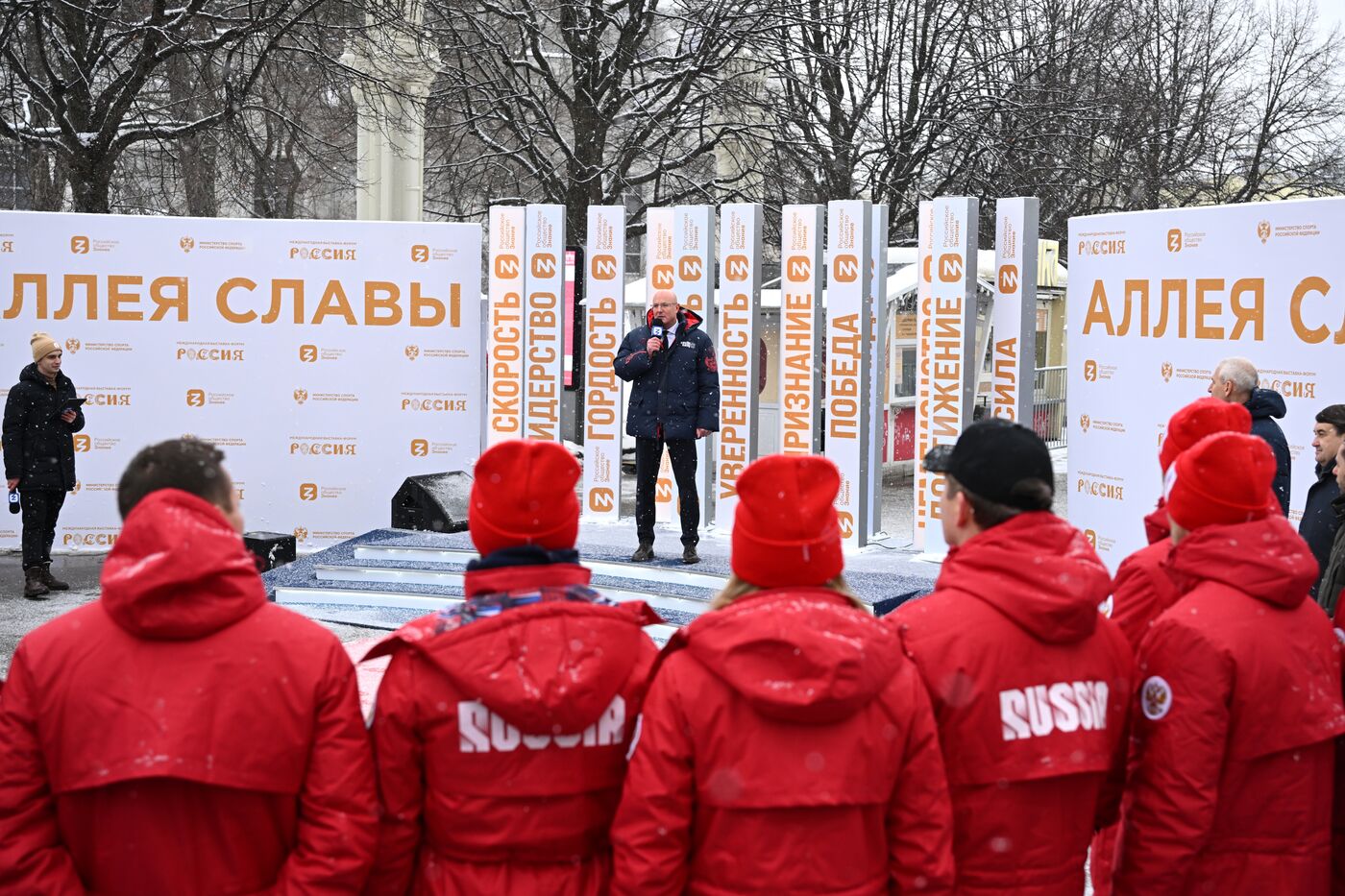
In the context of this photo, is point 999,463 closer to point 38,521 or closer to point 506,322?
point 38,521

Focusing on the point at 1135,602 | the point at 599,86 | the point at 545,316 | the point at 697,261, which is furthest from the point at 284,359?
the point at 599,86

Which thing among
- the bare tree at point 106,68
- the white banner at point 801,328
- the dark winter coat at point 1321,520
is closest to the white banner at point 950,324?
the white banner at point 801,328

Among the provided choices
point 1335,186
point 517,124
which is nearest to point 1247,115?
point 1335,186

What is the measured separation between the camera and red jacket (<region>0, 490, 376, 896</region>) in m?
2.49

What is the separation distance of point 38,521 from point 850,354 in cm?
611

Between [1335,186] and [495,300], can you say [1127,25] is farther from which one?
[495,300]

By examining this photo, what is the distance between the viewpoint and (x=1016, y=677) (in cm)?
282

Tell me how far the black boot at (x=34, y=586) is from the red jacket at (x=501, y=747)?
26.2ft

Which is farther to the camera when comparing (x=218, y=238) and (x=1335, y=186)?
(x=1335, y=186)

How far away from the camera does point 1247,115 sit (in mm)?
28953

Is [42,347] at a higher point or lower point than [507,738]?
higher

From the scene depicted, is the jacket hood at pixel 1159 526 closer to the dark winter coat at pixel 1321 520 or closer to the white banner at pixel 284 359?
the dark winter coat at pixel 1321 520

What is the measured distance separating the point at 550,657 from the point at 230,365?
9.66 m

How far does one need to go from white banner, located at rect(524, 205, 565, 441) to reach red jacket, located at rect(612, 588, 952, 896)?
10.0 meters
